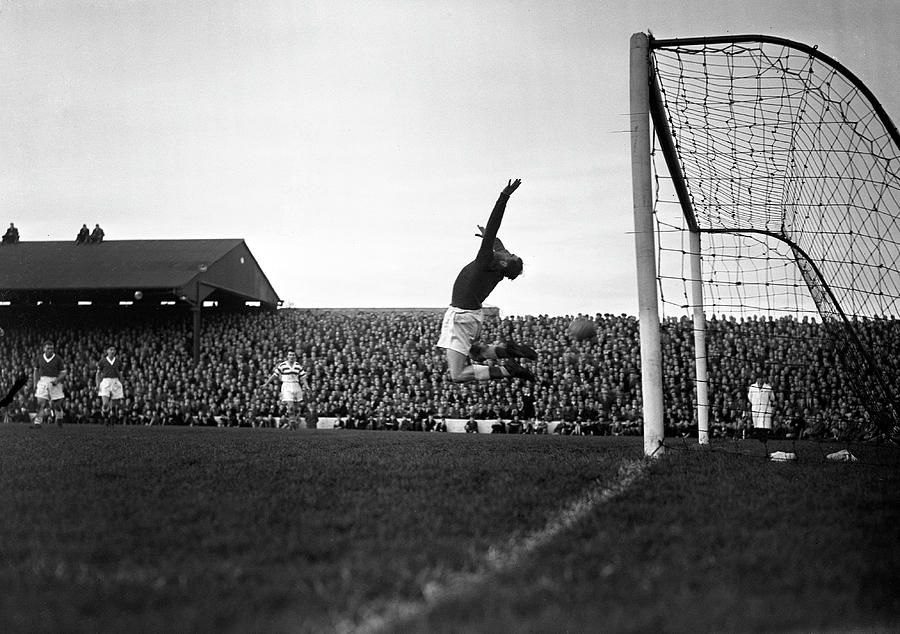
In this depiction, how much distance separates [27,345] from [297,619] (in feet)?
90.2

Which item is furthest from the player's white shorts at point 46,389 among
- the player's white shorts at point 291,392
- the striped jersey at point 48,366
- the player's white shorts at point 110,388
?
the player's white shorts at point 291,392

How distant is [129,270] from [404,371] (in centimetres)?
1069

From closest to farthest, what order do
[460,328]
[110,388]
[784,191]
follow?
[460,328], [784,191], [110,388]

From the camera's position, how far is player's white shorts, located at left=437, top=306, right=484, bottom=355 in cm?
845

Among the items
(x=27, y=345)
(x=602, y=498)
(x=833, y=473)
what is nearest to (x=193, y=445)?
(x=602, y=498)

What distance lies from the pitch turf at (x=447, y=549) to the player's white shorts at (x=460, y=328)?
2191mm

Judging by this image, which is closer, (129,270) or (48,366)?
(48,366)

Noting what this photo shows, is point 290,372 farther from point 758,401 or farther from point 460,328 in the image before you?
point 460,328

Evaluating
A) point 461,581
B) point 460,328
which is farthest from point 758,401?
point 461,581

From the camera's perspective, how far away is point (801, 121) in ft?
29.8

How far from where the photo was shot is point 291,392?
19.7m

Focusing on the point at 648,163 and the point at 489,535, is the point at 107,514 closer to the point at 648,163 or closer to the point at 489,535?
the point at 489,535

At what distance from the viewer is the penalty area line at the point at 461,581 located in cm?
238

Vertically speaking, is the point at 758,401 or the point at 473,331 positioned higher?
the point at 473,331
